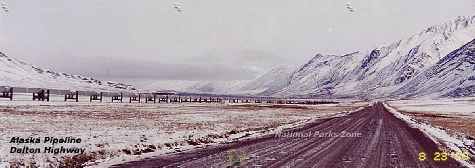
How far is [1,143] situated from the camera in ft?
68.7

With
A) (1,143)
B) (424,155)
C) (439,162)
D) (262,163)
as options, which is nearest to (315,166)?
(262,163)

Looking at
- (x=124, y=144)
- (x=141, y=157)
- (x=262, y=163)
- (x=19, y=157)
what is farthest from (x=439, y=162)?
(x=19, y=157)

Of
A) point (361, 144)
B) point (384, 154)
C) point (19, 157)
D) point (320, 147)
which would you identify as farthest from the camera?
point (361, 144)

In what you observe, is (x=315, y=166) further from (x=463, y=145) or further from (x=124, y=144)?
(x=463, y=145)

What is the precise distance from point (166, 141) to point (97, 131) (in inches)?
183

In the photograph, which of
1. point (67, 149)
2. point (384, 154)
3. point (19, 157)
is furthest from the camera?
point (384, 154)

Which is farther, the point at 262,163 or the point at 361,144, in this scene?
the point at 361,144

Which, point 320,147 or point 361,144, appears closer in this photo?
point 320,147

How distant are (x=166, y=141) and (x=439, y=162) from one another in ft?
41.0

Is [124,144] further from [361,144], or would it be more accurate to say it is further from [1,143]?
[361,144]

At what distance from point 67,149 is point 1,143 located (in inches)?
107

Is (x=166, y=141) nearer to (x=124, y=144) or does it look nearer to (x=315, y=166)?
(x=124, y=144)

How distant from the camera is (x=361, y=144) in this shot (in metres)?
27.9

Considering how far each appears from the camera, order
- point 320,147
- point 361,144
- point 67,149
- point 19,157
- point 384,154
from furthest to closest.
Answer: point 361,144 → point 320,147 → point 384,154 → point 67,149 → point 19,157
